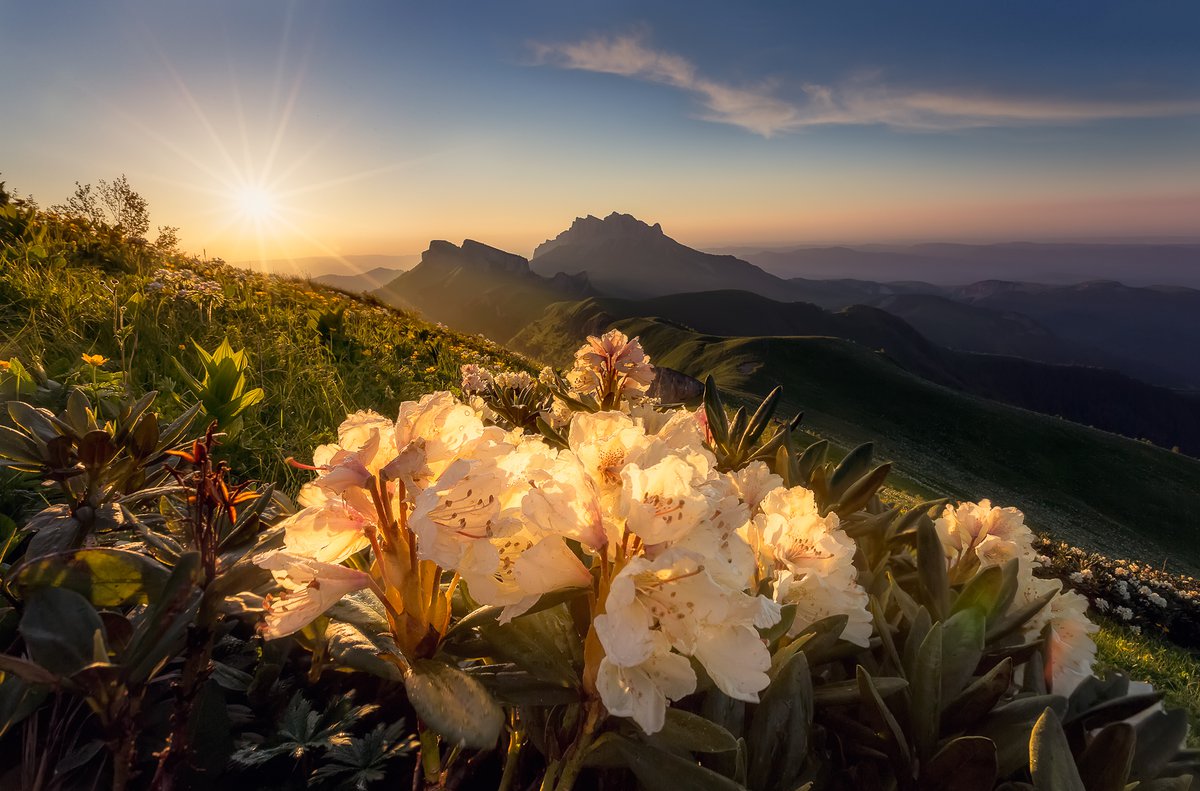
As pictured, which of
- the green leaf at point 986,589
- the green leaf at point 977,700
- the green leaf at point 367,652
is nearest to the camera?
the green leaf at point 367,652

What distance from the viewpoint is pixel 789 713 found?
41.9 inches

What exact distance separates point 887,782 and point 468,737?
808mm

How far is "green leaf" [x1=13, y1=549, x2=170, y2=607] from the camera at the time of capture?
99 cm

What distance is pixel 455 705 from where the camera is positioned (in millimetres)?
821

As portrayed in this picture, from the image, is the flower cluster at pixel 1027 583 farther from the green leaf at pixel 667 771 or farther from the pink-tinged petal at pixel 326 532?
the pink-tinged petal at pixel 326 532

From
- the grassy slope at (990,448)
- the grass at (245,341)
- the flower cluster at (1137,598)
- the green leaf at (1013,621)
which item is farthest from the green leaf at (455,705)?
the grassy slope at (990,448)

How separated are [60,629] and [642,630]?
2.84 ft

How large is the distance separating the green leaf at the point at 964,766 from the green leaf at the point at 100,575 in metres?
1.38

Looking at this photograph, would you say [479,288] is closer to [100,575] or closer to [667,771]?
[100,575]

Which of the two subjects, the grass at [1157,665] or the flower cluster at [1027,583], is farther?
the grass at [1157,665]

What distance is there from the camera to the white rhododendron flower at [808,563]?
3.99 feet

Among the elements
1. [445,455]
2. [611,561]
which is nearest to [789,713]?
[611,561]

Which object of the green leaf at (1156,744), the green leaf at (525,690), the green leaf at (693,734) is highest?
the green leaf at (525,690)

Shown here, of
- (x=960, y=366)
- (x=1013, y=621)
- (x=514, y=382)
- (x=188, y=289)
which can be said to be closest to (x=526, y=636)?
(x=1013, y=621)
